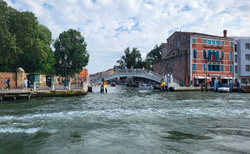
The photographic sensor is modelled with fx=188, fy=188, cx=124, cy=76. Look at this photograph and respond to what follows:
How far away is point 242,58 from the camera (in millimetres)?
32750

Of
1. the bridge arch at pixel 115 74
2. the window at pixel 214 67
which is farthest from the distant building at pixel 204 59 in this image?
the bridge arch at pixel 115 74

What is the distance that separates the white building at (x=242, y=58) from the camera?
32.8 metres

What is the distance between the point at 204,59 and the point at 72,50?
75.1 ft

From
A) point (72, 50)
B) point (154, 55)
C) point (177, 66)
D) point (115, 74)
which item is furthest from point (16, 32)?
point (154, 55)

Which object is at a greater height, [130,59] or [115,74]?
[130,59]

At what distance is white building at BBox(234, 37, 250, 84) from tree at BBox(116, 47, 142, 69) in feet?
77.5

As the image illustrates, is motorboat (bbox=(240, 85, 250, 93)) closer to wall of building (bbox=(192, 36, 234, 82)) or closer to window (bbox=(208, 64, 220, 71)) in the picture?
Result: wall of building (bbox=(192, 36, 234, 82))

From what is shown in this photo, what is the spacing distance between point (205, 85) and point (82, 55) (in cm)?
2090

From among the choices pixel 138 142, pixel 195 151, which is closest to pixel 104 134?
pixel 138 142

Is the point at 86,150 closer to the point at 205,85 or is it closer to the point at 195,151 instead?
the point at 195,151

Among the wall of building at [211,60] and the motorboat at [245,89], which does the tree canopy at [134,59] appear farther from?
the motorboat at [245,89]

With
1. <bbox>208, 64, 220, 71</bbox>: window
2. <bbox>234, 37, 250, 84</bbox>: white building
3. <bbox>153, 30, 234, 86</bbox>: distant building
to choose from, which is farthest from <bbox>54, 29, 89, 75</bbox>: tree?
<bbox>234, 37, 250, 84</bbox>: white building

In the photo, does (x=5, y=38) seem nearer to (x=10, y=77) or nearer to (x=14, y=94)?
(x=10, y=77)

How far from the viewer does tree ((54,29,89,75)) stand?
33.0 m
